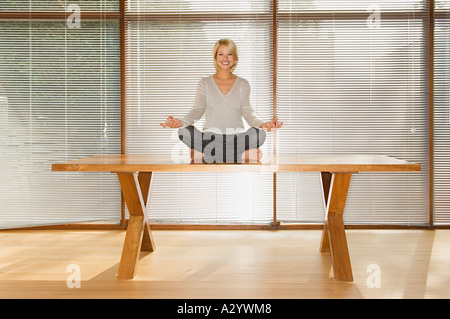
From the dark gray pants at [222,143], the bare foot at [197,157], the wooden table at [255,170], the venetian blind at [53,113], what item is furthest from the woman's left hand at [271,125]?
the venetian blind at [53,113]

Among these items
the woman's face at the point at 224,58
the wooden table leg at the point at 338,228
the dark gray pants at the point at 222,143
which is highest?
the woman's face at the point at 224,58

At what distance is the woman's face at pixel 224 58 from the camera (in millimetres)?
2594

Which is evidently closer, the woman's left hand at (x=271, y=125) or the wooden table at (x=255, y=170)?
the wooden table at (x=255, y=170)

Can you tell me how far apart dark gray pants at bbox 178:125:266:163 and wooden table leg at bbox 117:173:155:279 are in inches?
15.4

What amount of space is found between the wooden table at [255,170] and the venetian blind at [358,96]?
2.94ft

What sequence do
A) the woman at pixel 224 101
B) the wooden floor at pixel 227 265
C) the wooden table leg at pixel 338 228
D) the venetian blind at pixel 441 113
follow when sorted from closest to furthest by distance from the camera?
the wooden floor at pixel 227 265
the wooden table leg at pixel 338 228
the woman at pixel 224 101
the venetian blind at pixel 441 113

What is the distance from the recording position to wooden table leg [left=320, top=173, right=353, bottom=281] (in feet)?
7.24

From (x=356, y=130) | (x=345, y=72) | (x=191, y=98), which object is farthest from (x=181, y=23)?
(x=356, y=130)

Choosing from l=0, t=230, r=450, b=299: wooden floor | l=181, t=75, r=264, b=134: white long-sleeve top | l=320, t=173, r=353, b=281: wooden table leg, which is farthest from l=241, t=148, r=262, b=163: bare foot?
l=0, t=230, r=450, b=299: wooden floor

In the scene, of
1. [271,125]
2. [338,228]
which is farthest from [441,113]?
[271,125]

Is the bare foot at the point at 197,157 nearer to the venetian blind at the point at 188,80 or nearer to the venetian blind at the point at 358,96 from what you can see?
the venetian blind at the point at 188,80

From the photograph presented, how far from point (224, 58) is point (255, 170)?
0.82 metres

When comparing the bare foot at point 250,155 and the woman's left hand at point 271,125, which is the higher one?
the woman's left hand at point 271,125
